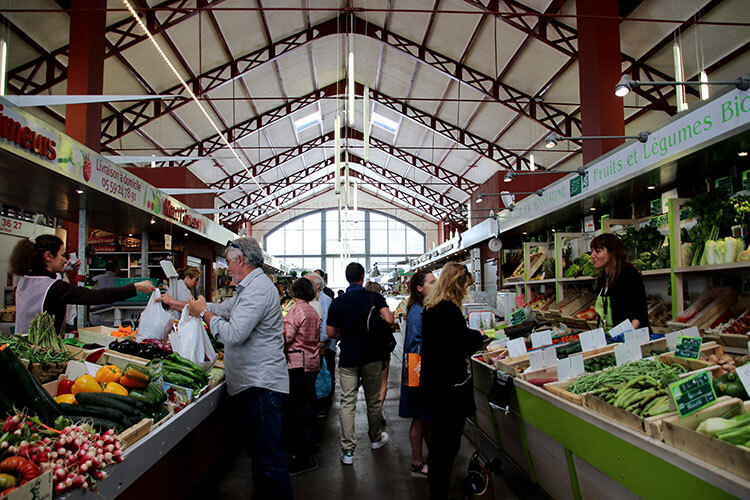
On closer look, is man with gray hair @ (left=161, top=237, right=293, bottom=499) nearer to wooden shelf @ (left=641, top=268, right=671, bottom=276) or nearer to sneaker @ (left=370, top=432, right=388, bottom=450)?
sneaker @ (left=370, top=432, right=388, bottom=450)

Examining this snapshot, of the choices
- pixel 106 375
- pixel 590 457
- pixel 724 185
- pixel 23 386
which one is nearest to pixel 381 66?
pixel 724 185

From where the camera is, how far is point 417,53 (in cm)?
1296

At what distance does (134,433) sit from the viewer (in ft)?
6.79

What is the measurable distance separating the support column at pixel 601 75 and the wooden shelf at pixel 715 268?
10.5 ft

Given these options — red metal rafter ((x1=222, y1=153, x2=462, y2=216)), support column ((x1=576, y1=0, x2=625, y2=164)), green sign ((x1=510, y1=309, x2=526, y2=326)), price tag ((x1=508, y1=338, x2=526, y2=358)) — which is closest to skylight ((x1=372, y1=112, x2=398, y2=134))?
red metal rafter ((x1=222, y1=153, x2=462, y2=216))

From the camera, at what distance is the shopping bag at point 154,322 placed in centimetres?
382

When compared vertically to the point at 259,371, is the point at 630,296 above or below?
above

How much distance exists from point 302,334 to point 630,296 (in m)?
2.49

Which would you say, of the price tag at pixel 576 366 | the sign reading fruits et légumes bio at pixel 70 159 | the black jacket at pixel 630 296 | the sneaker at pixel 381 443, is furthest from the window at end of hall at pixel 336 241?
the price tag at pixel 576 366

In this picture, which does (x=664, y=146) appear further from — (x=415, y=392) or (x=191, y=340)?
(x=191, y=340)

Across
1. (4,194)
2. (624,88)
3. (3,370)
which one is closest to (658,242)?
(624,88)

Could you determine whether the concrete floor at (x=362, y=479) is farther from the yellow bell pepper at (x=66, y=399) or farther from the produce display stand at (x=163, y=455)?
the yellow bell pepper at (x=66, y=399)

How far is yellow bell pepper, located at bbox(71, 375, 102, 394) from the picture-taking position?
2.27 metres

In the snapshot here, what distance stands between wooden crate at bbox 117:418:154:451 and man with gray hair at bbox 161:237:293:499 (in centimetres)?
52
